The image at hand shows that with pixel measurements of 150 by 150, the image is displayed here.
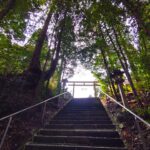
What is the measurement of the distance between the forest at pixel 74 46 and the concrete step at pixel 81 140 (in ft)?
5.41

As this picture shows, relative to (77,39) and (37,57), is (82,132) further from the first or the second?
(77,39)

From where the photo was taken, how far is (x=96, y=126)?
5848 millimetres

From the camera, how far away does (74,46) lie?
12.0 meters

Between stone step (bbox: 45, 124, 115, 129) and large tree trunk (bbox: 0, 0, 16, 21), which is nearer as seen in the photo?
stone step (bbox: 45, 124, 115, 129)

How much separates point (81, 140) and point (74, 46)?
7.89 m

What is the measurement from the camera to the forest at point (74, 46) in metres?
6.46

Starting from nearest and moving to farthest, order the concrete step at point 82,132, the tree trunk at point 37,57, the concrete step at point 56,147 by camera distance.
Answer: the concrete step at point 56,147, the concrete step at point 82,132, the tree trunk at point 37,57

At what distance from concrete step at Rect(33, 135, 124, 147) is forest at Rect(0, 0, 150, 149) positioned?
1.65 metres

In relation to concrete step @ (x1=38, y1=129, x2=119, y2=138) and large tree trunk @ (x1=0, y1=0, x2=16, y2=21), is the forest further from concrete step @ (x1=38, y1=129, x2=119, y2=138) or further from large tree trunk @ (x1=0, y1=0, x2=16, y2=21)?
concrete step @ (x1=38, y1=129, x2=119, y2=138)

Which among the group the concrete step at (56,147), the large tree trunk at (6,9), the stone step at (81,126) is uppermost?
the large tree trunk at (6,9)

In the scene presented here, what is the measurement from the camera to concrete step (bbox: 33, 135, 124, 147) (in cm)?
471

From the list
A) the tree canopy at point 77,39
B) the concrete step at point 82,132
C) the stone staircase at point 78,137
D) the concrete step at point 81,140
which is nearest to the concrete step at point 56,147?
the stone staircase at point 78,137

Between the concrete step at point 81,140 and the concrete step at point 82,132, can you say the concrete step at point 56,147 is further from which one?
the concrete step at point 82,132

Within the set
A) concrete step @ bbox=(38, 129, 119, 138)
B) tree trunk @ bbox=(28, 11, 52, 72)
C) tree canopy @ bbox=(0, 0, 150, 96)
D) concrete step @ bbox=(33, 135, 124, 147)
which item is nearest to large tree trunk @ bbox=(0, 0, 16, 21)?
tree canopy @ bbox=(0, 0, 150, 96)
